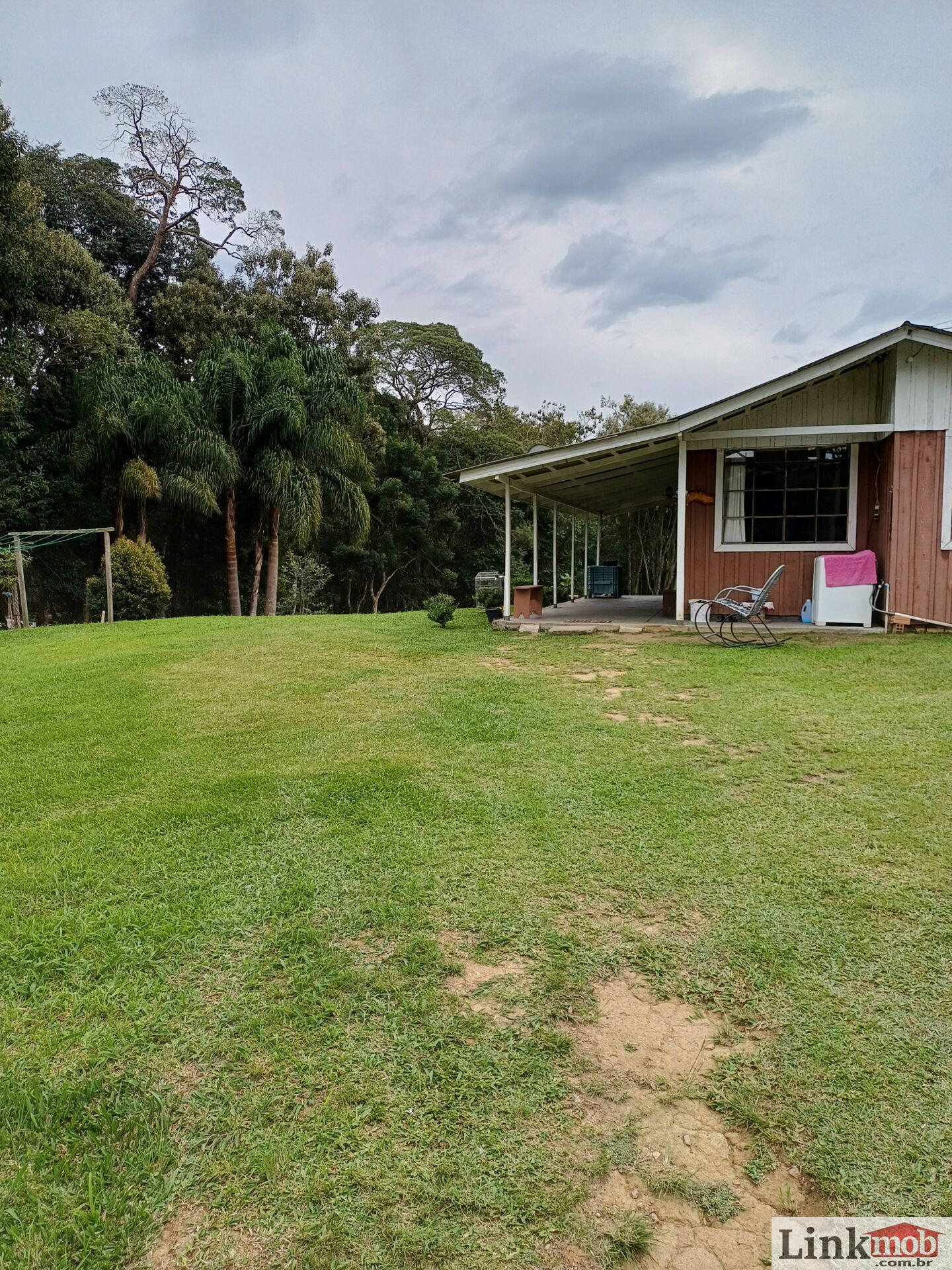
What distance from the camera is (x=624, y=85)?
11.3m

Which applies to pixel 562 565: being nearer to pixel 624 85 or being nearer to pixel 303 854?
pixel 624 85

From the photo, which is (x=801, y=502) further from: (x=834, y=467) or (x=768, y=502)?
(x=834, y=467)

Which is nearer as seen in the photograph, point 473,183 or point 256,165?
point 473,183

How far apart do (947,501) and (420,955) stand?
8.77m

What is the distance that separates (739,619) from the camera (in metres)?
9.41

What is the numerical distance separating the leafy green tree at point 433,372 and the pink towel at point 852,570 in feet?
70.7

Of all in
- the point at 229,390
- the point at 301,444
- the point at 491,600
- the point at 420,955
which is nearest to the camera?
the point at 420,955

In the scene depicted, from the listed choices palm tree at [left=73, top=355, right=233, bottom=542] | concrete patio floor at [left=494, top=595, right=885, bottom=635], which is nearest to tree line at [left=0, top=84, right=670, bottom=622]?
palm tree at [left=73, top=355, right=233, bottom=542]

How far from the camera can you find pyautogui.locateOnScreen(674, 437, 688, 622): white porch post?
9336 mm

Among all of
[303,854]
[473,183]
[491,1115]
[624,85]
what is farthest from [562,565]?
[491,1115]

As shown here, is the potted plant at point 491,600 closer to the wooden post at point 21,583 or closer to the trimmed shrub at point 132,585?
the trimmed shrub at point 132,585

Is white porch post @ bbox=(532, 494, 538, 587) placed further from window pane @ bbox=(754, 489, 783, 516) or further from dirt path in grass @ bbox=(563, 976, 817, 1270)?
dirt path in grass @ bbox=(563, 976, 817, 1270)

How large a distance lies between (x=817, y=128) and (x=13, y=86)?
15.6 meters

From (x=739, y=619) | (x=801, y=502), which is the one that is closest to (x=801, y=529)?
(x=801, y=502)
